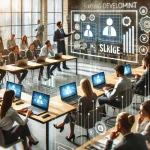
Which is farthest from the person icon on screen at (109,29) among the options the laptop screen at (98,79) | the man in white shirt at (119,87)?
the man in white shirt at (119,87)

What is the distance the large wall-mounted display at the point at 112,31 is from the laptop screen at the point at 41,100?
560 centimetres

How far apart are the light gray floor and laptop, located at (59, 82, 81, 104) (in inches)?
24.7

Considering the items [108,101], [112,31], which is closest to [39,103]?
[108,101]

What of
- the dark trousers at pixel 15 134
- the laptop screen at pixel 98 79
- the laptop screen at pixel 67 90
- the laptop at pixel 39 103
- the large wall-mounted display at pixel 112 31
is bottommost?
the dark trousers at pixel 15 134

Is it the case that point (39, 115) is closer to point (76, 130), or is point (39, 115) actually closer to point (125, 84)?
point (76, 130)

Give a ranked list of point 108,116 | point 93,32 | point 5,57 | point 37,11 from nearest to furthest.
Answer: point 108,116 → point 5,57 → point 93,32 → point 37,11

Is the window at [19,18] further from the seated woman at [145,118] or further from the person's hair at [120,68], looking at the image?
the seated woman at [145,118]

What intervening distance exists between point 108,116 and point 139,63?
413cm

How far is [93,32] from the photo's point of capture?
10938 mm

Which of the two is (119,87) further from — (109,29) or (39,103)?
(109,29)

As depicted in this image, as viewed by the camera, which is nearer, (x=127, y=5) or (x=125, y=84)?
(x=125, y=84)

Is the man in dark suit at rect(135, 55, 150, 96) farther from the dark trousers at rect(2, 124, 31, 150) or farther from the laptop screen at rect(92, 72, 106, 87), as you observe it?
the dark trousers at rect(2, 124, 31, 150)

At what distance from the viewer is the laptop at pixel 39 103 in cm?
438

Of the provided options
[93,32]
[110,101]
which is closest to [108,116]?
[110,101]
